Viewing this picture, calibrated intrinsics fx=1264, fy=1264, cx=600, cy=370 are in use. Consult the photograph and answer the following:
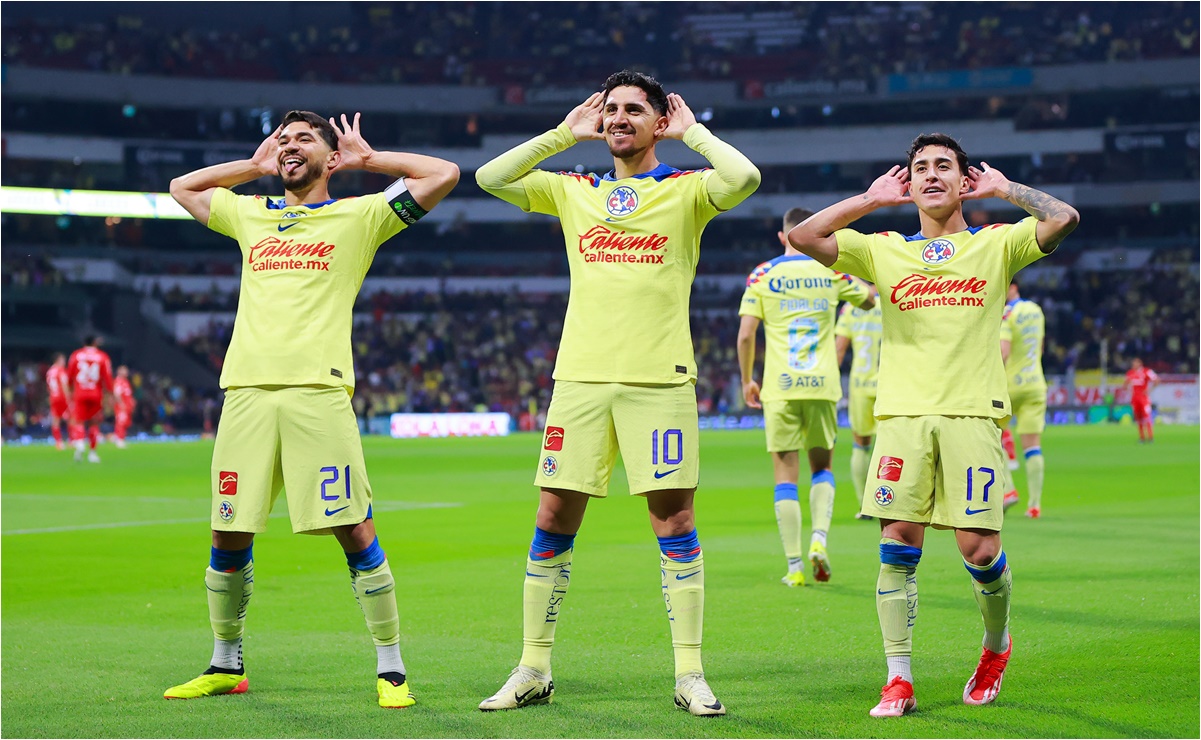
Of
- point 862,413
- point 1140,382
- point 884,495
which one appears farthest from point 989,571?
point 1140,382

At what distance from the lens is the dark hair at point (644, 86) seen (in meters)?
5.61

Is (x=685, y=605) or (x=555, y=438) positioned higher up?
(x=555, y=438)

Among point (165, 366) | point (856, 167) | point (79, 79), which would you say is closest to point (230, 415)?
point (165, 366)

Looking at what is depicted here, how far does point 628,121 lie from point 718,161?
1.44 feet

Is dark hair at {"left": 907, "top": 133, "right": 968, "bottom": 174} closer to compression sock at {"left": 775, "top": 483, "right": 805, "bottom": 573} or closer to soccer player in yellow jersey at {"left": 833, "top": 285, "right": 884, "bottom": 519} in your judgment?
compression sock at {"left": 775, "top": 483, "right": 805, "bottom": 573}

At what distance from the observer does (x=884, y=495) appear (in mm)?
5523

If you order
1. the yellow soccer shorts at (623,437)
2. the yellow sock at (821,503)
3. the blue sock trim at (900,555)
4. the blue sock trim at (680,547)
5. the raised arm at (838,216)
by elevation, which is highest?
the raised arm at (838,216)

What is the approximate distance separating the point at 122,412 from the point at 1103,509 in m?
26.3

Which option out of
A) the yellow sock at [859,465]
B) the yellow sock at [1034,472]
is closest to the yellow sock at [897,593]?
the yellow sock at [859,465]

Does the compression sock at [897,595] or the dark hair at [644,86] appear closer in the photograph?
the compression sock at [897,595]

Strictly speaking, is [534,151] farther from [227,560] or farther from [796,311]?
[796,311]

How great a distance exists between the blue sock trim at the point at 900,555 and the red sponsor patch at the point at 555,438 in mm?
1490

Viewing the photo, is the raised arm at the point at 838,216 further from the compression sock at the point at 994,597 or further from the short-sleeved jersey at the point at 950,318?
the compression sock at the point at 994,597

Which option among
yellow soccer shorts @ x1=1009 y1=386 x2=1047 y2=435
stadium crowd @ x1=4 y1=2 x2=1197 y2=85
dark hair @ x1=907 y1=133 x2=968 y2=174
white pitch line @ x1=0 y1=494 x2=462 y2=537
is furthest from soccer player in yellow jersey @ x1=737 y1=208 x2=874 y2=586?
stadium crowd @ x1=4 y1=2 x2=1197 y2=85
